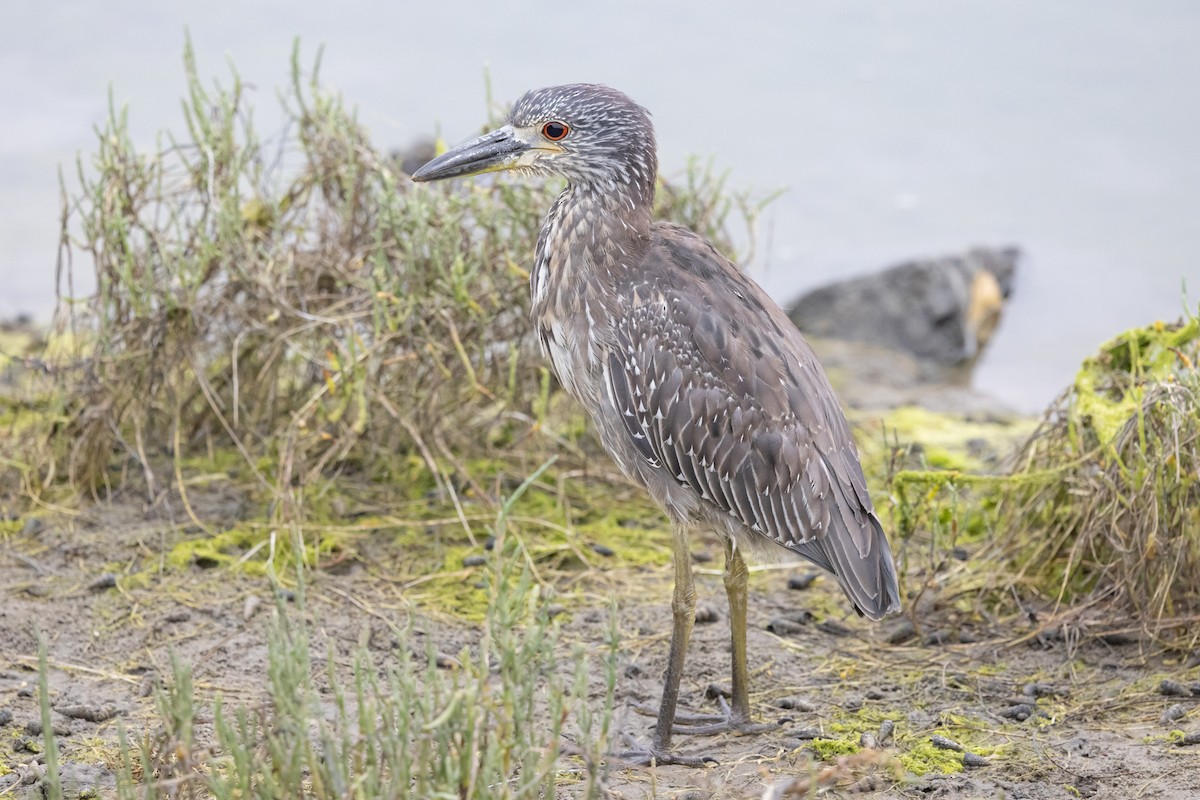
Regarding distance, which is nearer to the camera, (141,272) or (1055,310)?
(141,272)

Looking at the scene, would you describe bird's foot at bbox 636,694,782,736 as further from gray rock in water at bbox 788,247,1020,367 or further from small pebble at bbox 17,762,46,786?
gray rock in water at bbox 788,247,1020,367

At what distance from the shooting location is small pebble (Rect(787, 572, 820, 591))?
18.4 ft

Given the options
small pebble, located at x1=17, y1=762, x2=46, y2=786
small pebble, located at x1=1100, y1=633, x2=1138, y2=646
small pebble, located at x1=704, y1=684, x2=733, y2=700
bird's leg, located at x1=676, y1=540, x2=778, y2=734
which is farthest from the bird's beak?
small pebble, located at x1=1100, y1=633, x2=1138, y2=646

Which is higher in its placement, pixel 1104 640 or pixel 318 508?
pixel 318 508

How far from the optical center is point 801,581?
561 centimetres

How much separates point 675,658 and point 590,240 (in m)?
1.41

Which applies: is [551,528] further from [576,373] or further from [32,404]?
[32,404]

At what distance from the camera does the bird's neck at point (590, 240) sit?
4.46 meters

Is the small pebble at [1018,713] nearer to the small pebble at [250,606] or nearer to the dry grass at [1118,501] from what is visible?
the dry grass at [1118,501]

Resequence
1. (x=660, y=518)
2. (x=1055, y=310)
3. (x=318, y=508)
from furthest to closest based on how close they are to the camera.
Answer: (x=1055, y=310) → (x=660, y=518) → (x=318, y=508)

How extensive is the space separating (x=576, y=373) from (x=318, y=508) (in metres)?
1.79

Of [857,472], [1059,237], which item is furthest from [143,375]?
[1059,237]

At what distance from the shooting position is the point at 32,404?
20.9ft

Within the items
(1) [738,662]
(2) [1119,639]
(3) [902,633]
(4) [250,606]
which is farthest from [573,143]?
(2) [1119,639]
